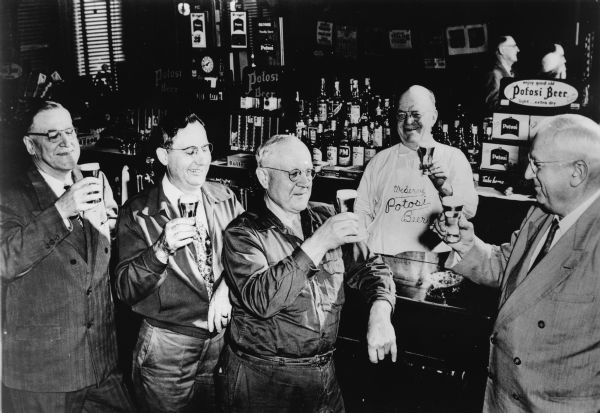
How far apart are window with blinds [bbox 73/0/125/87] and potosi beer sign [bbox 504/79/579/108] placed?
274cm

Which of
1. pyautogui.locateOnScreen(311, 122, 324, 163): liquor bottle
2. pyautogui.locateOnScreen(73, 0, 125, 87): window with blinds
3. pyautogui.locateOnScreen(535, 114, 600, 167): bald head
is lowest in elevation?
pyautogui.locateOnScreen(311, 122, 324, 163): liquor bottle

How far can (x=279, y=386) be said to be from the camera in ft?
6.98

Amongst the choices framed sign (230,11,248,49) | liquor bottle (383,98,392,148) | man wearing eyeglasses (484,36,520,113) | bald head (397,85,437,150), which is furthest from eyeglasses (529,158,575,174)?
framed sign (230,11,248,49)

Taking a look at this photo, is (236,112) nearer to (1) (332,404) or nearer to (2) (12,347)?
(2) (12,347)

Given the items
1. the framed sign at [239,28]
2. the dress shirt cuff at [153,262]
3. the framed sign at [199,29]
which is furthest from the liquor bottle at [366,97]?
the dress shirt cuff at [153,262]

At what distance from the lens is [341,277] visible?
221 centimetres

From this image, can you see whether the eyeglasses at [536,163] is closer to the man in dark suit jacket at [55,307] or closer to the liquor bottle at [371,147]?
the man in dark suit jacket at [55,307]

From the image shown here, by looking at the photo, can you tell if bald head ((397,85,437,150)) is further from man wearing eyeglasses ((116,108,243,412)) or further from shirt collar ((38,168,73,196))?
shirt collar ((38,168,73,196))

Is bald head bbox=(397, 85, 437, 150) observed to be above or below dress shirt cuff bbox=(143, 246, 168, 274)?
above

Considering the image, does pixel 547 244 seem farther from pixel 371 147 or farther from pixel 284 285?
pixel 371 147

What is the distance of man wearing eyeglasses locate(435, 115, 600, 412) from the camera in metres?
1.84

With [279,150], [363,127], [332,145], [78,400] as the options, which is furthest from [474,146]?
[78,400]

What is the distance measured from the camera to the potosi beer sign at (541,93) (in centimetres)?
324

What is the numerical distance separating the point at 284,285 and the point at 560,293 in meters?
0.95
